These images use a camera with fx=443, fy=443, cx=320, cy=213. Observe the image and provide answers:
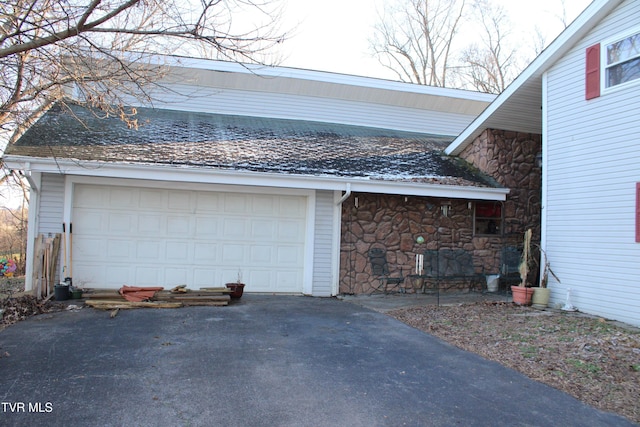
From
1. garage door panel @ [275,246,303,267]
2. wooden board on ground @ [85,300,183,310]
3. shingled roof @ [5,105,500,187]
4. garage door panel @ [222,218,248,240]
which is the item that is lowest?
wooden board on ground @ [85,300,183,310]

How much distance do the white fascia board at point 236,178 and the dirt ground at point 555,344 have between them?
2.50m

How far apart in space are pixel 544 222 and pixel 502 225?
6.01 feet

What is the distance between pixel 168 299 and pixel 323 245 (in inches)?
130

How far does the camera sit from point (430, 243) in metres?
10.1

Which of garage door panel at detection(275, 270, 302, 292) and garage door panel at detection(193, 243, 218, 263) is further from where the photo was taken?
garage door panel at detection(275, 270, 302, 292)

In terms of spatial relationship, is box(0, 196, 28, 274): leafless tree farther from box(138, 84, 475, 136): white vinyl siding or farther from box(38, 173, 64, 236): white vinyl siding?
box(138, 84, 475, 136): white vinyl siding

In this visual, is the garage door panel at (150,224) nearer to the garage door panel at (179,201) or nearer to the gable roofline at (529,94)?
the garage door panel at (179,201)

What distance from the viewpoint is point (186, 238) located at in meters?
8.85

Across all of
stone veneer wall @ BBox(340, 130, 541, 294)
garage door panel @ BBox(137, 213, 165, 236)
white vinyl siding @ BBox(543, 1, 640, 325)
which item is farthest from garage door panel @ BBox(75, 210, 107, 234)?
white vinyl siding @ BBox(543, 1, 640, 325)

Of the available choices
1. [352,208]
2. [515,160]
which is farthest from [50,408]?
[515,160]

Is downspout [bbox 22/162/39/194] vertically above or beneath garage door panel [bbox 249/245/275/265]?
above

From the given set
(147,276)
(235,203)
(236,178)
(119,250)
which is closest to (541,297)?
(236,178)

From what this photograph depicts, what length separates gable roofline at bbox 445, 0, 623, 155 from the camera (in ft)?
25.2

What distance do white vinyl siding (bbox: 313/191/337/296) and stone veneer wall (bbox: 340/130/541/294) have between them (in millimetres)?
266
